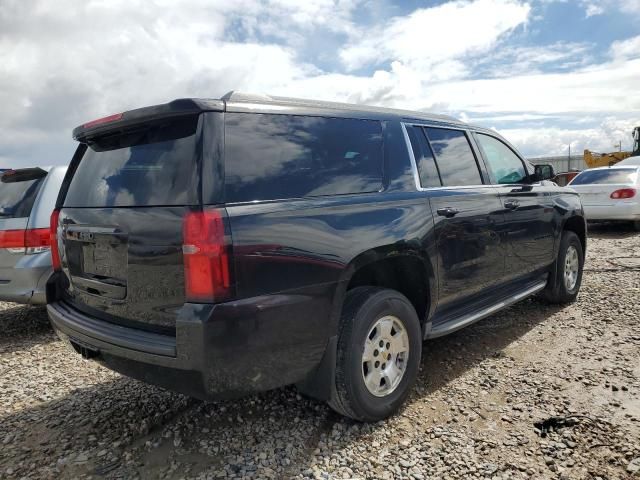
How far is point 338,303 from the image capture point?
8.66 ft

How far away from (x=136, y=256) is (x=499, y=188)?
298 centimetres

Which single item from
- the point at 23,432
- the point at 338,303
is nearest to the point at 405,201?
the point at 338,303

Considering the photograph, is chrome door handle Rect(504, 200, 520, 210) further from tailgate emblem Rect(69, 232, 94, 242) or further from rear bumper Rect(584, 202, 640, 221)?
rear bumper Rect(584, 202, 640, 221)

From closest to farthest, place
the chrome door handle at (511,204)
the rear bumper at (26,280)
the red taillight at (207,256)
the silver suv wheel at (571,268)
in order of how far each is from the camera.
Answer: the red taillight at (207,256) < the chrome door handle at (511,204) < the rear bumper at (26,280) < the silver suv wheel at (571,268)

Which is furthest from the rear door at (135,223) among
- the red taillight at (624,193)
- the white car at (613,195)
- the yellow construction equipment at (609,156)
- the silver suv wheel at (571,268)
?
the yellow construction equipment at (609,156)

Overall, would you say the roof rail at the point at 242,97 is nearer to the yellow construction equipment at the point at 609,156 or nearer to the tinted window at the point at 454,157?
the tinted window at the point at 454,157

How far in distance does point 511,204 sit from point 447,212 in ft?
3.47

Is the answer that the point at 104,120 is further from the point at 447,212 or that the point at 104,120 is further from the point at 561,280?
the point at 561,280

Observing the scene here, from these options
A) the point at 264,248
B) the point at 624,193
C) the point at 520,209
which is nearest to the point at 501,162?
the point at 520,209

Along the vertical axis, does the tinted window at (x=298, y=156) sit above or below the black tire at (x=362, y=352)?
above

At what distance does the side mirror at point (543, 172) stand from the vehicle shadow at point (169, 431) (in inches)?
79.7

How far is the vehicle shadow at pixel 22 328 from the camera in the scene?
4.84m

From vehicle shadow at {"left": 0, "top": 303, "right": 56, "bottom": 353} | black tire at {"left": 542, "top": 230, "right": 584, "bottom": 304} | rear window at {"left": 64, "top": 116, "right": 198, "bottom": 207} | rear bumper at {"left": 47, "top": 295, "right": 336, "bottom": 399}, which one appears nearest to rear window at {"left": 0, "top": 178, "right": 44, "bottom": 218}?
vehicle shadow at {"left": 0, "top": 303, "right": 56, "bottom": 353}

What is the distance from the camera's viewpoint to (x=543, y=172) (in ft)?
15.7
